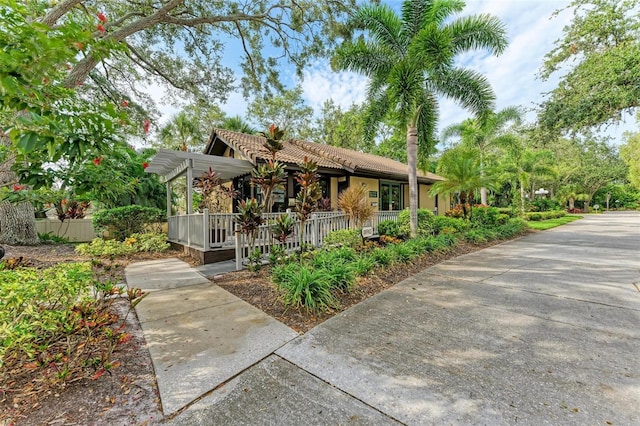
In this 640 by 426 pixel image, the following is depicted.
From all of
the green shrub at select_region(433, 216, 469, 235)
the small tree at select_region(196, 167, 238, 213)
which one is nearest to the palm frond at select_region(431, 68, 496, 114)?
the green shrub at select_region(433, 216, 469, 235)

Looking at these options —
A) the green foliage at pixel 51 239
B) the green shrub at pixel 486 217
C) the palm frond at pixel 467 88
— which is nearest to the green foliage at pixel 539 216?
the green shrub at pixel 486 217

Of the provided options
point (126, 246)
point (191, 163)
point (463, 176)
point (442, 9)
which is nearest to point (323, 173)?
point (191, 163)

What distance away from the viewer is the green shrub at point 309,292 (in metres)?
4.09

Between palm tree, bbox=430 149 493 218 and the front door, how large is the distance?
7.30ft

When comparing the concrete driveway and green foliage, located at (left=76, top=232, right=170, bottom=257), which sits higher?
green foliage, located at (left=76, top=232, right=170, bottom=257)

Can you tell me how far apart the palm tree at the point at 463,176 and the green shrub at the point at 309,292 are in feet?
35.8

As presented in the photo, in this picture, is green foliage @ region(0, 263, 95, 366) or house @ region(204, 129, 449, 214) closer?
green foliage @ region(0, 263, 95, 366)

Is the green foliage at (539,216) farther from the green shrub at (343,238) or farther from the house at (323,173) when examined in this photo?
the green shrub at (343,238)

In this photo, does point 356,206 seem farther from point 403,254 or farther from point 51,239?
point 51,239

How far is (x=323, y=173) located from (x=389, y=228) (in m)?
3.94

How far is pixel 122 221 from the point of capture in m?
10.8

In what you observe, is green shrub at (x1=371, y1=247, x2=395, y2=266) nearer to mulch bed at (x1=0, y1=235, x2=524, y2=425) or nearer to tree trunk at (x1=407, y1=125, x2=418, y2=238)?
mulch bed at (x1=0, y1=235, x2=524, y2=425)

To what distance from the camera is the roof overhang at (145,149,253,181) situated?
8336mm

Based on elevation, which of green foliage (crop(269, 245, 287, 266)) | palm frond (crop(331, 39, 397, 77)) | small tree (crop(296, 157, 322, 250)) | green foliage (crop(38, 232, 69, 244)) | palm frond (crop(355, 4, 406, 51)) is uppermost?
palm frond (crop(355, 4, 406, 51))
